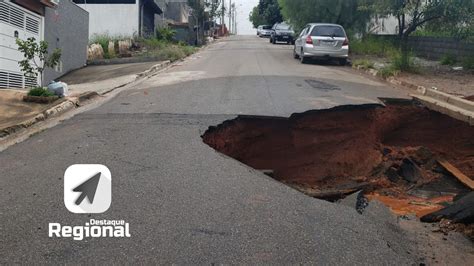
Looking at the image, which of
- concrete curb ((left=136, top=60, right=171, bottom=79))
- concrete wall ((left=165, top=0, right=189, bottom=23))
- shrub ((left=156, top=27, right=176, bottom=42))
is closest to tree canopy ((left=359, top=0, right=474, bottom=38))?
concrete curb ((left=136, top=60, right=171, bottom=79))

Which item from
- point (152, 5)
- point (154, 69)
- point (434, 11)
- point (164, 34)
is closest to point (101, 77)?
point (154, 69)

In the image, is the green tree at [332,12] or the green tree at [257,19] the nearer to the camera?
the green tree at [332,12]

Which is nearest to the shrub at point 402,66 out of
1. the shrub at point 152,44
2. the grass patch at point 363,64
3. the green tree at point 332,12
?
the grass patch at point 363,64

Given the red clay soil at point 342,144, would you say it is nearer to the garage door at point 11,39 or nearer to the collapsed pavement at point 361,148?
the collapsed pavement at point 361,148

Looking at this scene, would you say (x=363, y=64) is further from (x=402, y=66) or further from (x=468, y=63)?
(x=468, y=63)

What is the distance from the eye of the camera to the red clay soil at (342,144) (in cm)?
877

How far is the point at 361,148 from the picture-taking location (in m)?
9.62

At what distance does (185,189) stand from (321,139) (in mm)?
4670

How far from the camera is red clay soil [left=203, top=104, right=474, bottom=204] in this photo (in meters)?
A: 8.77

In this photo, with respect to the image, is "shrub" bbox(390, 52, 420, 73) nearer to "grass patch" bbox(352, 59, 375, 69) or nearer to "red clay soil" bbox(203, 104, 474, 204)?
"grass patch" bbox(352, 59, 375, 69)

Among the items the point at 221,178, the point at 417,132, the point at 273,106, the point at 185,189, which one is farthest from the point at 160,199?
the point at 417,132

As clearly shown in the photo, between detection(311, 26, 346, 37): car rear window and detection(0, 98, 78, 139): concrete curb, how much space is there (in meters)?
12.1

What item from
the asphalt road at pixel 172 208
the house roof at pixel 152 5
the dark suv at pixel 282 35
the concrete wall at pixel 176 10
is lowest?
the asphalt road at pixel 172 208

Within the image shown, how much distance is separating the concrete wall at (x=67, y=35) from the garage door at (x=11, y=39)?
212 centimetres
